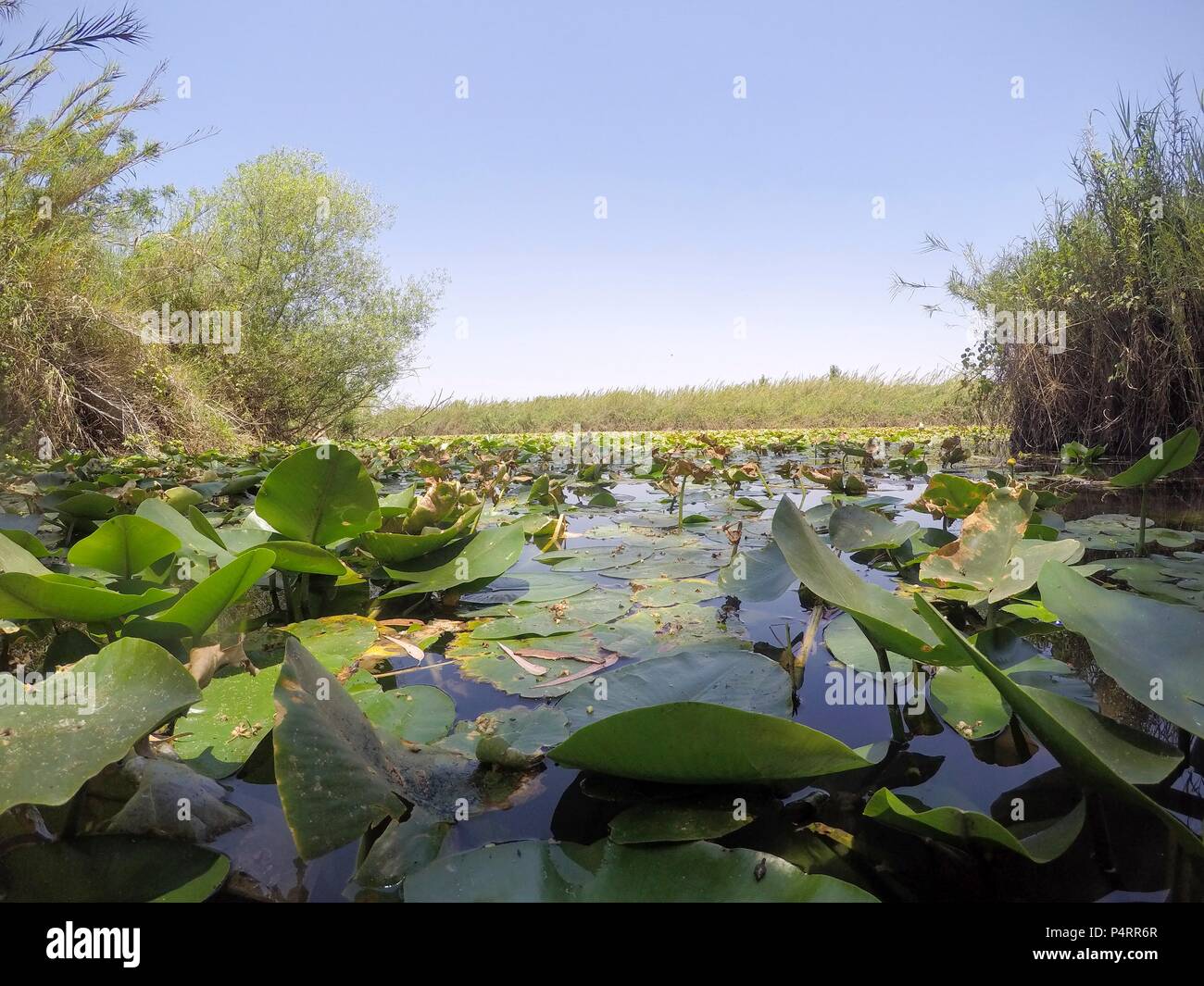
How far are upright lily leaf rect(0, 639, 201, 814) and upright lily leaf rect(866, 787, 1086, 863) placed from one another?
1.66 ft

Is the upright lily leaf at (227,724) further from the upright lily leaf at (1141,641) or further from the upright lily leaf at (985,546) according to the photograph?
the upright lily leaf at (985,546)

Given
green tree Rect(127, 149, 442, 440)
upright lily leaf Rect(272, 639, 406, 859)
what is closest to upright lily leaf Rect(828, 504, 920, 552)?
upright lily leaf Rect(272, 639, 406, 859)

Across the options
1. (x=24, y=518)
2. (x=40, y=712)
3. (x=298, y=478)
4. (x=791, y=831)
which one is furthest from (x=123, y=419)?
(x=791, y=831)

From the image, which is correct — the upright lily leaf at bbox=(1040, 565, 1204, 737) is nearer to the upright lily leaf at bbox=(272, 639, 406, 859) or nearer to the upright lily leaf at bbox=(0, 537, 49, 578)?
the upright lily leaf at bbox=(272, 639, 406, 859)

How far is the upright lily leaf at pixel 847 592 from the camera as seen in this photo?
0.61 metres

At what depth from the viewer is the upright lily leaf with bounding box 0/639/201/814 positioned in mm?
429

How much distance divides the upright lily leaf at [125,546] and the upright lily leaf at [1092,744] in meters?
0.90

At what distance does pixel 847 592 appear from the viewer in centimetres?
70

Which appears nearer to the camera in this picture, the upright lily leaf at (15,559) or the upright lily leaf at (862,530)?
the upright lily leaf at (15,559)

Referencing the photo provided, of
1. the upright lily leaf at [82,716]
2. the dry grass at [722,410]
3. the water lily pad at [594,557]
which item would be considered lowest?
the water lily pad at [594,557]

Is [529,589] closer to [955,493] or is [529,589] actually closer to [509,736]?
[509,736]

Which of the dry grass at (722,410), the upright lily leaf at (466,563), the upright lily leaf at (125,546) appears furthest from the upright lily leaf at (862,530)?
the dry grass at (722,410)

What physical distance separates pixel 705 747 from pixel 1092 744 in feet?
0.98
